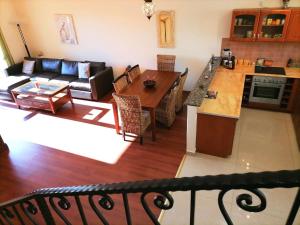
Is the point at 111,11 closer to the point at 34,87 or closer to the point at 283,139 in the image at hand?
the point at 34,87

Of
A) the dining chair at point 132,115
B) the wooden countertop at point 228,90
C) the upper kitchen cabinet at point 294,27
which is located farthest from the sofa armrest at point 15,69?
the upper kitchen cabinet at point 294,27

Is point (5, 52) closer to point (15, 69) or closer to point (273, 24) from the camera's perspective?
point (15, 69)

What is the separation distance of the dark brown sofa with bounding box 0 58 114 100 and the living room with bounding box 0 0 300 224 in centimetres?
23

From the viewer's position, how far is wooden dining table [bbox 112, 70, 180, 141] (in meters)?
4.25

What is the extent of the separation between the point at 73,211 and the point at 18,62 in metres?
6.19

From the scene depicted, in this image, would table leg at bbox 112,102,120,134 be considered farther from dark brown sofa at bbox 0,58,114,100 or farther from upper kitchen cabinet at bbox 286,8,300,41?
upper kitchen cabinet at bbox 286,8,300,41

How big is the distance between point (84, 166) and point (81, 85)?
112 inches

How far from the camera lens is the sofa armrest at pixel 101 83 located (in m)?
6.00

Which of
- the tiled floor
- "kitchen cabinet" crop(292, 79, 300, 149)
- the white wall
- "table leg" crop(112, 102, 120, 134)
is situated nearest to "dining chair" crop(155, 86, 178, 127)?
"table leg" crop(112, 102, 120, 134)

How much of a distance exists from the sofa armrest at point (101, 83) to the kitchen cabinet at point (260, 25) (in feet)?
10.9

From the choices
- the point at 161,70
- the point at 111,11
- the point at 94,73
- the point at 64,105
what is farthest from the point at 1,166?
the point at 111,11

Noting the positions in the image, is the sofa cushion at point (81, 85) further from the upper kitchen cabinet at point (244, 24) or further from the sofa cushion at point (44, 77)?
the upper kitchen cabinet at point (244, 24)

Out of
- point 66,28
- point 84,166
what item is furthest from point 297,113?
point 66,28

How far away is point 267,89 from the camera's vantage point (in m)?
4.84
